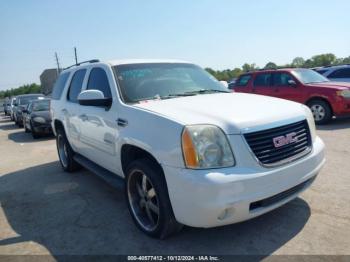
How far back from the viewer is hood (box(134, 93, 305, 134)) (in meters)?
2.80

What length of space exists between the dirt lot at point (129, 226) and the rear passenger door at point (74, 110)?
77 cm

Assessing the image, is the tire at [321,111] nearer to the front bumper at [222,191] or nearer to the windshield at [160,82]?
the windshield at [160,82]

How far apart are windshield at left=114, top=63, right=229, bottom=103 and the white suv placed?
0.5 inches

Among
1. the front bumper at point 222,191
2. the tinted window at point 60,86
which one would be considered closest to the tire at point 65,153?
the tinted window at point 60,86

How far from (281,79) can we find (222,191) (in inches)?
332

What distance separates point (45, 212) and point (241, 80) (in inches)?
347

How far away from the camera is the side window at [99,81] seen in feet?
13.3

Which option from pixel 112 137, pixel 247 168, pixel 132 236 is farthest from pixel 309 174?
pixel 112 137

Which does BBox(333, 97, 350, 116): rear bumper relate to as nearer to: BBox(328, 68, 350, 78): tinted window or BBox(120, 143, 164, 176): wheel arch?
BBox(328, 68, 350, 78): tinted window

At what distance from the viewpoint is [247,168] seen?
270cm

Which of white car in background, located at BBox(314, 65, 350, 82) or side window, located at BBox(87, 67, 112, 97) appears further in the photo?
white car in background, located at BBox(314, 65, 350, 82)

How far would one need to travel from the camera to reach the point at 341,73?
1202 centimetres

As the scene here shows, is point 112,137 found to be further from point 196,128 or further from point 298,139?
point 298,139

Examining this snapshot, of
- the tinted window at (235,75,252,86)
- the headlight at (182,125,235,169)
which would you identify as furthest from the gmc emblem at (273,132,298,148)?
the tinted window at (235,75,252,86)
